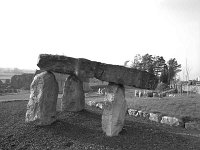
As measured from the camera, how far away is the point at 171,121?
1276 cm

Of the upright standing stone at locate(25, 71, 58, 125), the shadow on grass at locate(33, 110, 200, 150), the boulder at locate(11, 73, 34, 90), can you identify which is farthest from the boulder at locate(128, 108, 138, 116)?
the boulder at locate(11, 73, 34, 90)

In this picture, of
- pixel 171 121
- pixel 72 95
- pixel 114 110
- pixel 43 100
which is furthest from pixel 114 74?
pixel 171 121

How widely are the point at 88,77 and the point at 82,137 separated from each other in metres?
2.20

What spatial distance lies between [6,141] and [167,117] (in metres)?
7.90

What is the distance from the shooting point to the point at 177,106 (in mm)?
15305

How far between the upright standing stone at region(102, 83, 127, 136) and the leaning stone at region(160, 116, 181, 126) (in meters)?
4.28

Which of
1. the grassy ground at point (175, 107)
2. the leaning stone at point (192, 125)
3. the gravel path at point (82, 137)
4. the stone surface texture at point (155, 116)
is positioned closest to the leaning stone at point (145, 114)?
the stone surface texture at point (155, 116)

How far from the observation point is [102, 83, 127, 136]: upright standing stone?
9273 mm

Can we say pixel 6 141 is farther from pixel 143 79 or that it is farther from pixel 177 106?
pixel 177 106

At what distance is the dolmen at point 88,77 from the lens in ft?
30.0

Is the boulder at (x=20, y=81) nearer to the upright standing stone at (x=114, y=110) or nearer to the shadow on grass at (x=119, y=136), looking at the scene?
the shadow on grass at (x=119, y=136)

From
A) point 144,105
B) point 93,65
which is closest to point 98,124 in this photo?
point 93,65

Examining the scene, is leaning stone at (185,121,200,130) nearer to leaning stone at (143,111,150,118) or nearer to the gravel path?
the gravel path

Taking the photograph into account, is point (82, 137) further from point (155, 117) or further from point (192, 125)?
point (192, 125)
